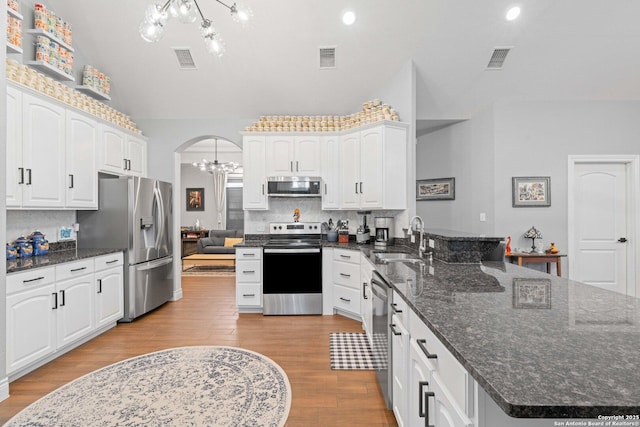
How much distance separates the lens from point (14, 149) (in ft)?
8.77

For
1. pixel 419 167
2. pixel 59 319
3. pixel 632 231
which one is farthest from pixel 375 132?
pixel 632 231

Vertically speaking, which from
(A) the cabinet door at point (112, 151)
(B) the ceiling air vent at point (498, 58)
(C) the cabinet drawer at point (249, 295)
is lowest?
(C) the cabinet drawer at point (249, 295)

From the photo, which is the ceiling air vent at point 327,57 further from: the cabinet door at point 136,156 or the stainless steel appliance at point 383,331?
the stainless steel appliance at point 383,331

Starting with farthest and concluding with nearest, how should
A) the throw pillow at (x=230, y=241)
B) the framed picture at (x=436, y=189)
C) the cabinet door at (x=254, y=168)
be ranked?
1. the throw pillow at (x=230, y=241)
2. the framed picture at (x=436, y=189)
3. the cabinet door at (x=254, y=168)

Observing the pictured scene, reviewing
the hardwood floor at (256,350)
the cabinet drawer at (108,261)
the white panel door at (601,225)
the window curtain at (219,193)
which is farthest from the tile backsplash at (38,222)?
the white panel door at (601,225)

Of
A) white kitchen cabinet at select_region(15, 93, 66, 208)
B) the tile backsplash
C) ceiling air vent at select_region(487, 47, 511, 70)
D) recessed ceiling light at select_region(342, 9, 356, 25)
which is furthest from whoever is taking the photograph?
ceiling air vent at select_region(487, 47, 511, 70)

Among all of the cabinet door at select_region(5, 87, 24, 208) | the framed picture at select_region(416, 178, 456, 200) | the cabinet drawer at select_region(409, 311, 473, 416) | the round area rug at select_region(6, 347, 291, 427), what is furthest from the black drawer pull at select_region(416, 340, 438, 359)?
the framed picture at select_region(416, 178, 456, 200)

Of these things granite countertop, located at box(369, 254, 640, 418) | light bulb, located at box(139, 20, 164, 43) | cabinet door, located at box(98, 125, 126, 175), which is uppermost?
light bulb, located at box(139, 20, 164, 43)

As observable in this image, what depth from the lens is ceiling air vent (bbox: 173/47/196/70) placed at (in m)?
3.94

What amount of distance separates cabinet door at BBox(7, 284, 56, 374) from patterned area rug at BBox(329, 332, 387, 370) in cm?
243

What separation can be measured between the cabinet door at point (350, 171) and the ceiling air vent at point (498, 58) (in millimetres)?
1895

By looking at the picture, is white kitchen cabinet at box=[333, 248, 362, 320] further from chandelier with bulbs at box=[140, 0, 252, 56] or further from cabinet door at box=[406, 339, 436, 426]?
chandelier with bulbs at box=[140, 0, 252, 56]

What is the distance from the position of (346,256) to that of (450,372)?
2.91 metres

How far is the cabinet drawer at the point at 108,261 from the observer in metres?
3.34
